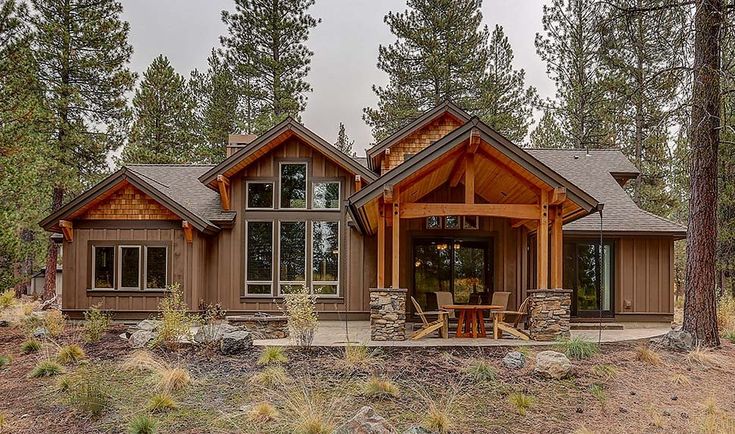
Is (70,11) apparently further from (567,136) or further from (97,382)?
(567,136)

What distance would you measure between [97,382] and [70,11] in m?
15.3

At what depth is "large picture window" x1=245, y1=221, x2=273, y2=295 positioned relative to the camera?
480 inches

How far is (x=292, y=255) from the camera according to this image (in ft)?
40.2

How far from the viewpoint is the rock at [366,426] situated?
454 cm

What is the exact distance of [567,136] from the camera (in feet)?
72.4

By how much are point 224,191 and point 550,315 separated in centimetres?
764

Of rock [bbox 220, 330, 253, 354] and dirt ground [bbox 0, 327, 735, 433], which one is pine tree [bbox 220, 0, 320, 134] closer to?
rock [bbox 220, 330, 253, 354]

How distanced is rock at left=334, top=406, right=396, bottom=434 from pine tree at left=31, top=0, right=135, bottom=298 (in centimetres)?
1470

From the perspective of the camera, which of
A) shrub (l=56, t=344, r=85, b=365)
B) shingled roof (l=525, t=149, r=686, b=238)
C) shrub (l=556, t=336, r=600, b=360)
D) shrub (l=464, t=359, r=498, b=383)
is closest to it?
shrub (l=464, t=359, r=498, b=383)

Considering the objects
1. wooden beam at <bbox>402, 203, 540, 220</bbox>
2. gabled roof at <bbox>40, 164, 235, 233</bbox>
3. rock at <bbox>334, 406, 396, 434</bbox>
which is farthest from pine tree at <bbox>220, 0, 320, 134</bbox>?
rock at <bbox>334, 406, 396, 434</bbox>

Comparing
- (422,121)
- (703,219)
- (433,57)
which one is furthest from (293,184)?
(433,57)

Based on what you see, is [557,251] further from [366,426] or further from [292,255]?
[292,255]

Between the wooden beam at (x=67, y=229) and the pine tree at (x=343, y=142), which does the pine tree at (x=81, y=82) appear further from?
the pine tree at (x=343, y=142)

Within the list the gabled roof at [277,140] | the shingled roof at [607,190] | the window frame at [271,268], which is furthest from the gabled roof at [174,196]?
the shingled roof at [607,190]
